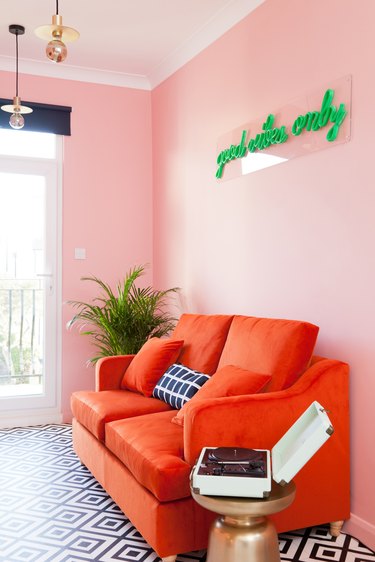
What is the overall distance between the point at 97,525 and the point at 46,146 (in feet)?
9.90

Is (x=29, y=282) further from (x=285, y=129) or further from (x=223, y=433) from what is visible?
(x=223, y=433)

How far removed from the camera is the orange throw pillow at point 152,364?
3.31m

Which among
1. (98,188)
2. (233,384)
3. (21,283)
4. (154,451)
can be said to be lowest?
(154,451)

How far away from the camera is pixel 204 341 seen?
324 cm

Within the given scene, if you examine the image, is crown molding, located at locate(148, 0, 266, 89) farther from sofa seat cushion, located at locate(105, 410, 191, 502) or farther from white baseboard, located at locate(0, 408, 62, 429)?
white baseboard, located at locate(0, 408, 62, 429)

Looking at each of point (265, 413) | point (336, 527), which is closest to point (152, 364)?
point (265, 413)

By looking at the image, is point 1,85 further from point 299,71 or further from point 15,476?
point 15,476

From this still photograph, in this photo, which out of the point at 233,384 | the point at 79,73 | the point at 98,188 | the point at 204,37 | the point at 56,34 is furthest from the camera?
the point at 98,188

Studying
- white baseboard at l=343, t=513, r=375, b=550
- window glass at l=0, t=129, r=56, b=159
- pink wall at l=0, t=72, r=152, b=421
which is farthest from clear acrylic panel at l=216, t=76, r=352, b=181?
white baseboard at l=343, t=513, r=375, b=550

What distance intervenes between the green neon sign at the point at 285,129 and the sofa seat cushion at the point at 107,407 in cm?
152

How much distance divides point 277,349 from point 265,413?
33 cm

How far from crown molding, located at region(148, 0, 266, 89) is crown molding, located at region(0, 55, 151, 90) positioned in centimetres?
13

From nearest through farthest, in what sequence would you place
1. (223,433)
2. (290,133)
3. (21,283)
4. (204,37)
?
(223,433) → (290,133) → (204,37) → (21,283)

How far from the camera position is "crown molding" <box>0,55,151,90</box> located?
4.47 metres
